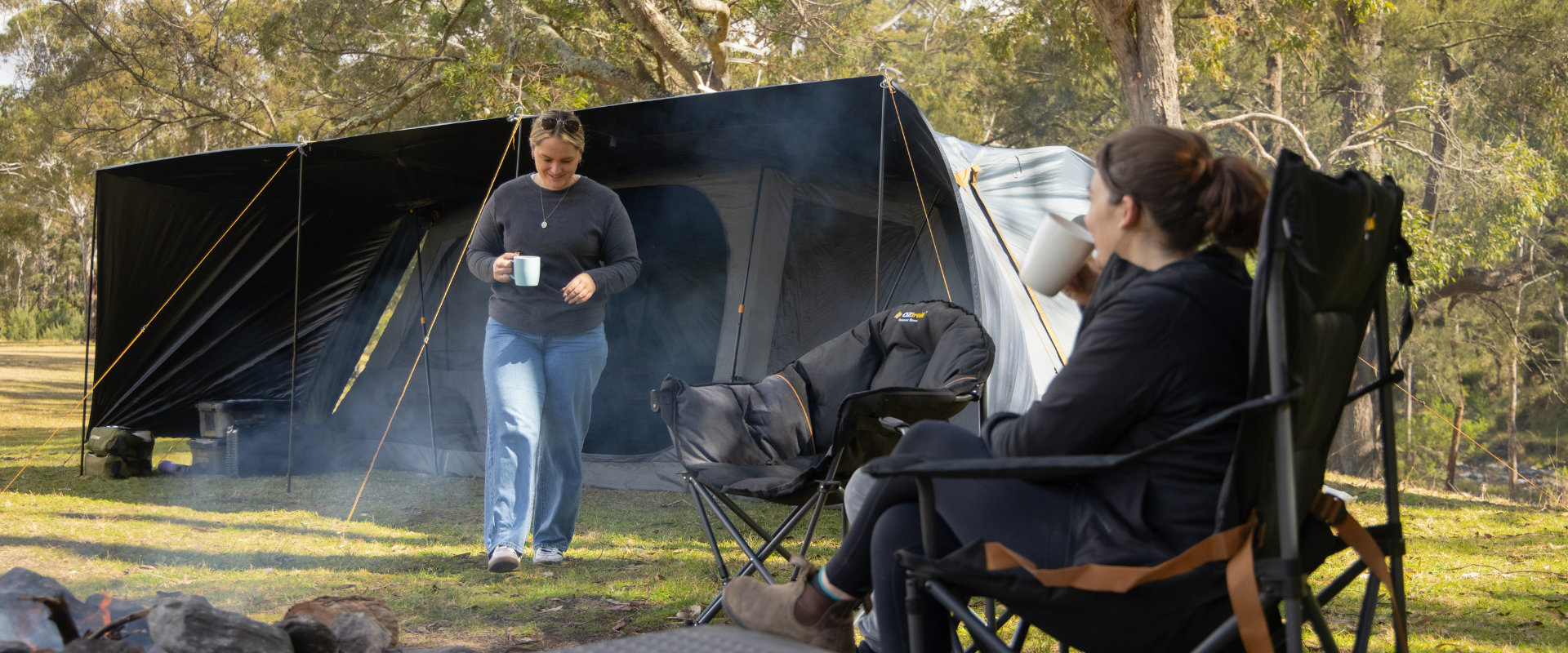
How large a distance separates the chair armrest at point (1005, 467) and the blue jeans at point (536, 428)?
172 centimetres

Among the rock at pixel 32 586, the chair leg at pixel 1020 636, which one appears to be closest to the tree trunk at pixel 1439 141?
the chair leg at pixel 1020 636

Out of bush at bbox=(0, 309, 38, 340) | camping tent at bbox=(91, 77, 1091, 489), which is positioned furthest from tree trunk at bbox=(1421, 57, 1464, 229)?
bush at bbox=(0, 309, 38, 340)

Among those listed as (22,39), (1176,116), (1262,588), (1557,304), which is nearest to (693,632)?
(1262,588)

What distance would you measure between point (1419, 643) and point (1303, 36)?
7.57 m

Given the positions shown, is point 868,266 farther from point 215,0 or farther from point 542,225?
point 215,0

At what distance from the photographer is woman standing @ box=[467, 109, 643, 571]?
275 centimetres

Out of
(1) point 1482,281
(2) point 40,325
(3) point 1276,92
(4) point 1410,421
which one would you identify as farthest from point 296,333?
(2) point 40,325

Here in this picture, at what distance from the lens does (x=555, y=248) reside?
2.82 meters

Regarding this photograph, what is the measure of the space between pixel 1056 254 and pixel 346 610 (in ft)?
4.70

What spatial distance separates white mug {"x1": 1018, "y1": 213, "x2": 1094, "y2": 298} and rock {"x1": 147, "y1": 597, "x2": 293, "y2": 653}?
123 cm

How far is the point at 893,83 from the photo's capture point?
3348 mm

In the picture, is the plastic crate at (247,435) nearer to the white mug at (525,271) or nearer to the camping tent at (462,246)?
the camping tent at (462,246)

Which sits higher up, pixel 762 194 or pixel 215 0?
pixel 215 0

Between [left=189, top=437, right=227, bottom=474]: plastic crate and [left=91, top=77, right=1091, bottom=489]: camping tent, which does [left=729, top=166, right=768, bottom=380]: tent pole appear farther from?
[left=189, top=437, right=227, bottom=474]: plastic crate
